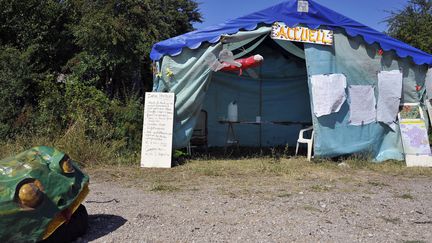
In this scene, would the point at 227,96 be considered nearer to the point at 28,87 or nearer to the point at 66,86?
the point at 66,86

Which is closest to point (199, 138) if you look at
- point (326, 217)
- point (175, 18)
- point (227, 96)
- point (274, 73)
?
point (227, 96)

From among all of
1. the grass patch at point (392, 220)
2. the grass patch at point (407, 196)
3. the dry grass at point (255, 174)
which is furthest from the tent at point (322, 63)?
the grass patch at point (392, 220)

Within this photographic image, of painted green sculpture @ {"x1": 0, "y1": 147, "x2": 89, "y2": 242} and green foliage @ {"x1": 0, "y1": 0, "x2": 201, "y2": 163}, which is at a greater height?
green foliage @ {"x1": 0, "y1": 0, "x2": 201, "y2": 163}

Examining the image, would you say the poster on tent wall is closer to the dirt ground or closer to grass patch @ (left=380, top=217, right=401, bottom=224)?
the dirt ground

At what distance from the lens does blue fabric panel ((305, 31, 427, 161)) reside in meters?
8.66

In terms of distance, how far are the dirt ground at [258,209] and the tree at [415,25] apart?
27.2ft

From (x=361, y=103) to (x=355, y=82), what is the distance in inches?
17.5

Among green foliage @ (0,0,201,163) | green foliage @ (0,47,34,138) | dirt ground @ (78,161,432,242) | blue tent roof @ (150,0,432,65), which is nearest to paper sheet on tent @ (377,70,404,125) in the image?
blue tent roof @ (150,0,432,65)

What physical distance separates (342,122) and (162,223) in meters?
5.44

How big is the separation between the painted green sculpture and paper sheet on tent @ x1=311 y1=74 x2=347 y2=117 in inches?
222

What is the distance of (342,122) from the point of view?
28.8 feet

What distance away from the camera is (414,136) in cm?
863

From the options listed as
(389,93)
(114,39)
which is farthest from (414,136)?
(114,39)

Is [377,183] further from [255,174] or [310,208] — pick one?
[310,208]
